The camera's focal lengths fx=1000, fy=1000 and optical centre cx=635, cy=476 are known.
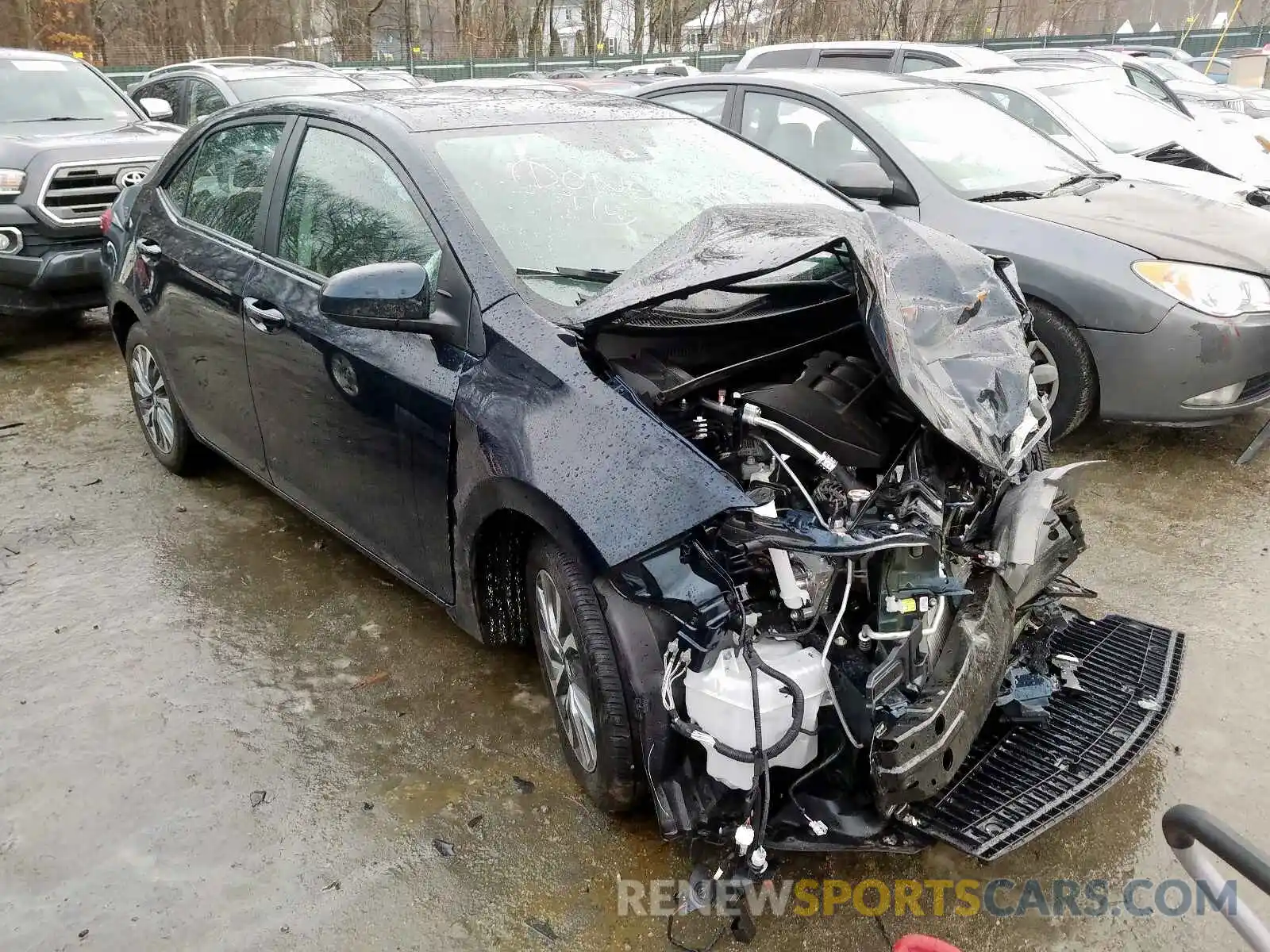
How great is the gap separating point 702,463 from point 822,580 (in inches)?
15.0

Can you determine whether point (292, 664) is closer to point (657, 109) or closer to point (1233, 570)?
point (657, 109)

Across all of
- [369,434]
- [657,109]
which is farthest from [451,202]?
[657,109]

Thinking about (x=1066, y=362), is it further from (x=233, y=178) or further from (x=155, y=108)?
(x=155, y=108)

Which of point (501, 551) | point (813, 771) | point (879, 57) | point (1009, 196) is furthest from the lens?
point (879, 57)

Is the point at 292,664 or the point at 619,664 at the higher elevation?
the point at 619,664

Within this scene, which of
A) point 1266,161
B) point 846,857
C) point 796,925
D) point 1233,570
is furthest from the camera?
point 1266,161

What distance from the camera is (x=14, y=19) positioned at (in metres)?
24.3

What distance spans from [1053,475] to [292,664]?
2505 mm

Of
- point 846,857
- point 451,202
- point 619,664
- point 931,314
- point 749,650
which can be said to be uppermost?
point 451,202

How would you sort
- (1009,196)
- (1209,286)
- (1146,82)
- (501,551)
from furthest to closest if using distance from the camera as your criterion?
(1146,82), (1009,196), (1209,286), (501,551)

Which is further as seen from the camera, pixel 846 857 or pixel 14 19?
pixel 14 19

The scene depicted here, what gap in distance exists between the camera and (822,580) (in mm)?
2260

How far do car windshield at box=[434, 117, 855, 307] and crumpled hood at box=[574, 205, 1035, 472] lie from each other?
0.66 ft

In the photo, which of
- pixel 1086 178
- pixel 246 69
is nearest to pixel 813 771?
pixel 1086 178
